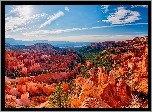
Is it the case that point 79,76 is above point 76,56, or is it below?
below

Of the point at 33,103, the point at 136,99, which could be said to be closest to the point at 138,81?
the point at 136,99

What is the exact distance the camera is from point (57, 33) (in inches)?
241

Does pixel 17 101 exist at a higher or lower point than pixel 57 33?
lower

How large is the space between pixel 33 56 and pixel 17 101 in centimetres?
67

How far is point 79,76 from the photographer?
240 inches

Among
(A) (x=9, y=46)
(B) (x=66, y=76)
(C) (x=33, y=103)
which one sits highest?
(A) (x=9, y=46)

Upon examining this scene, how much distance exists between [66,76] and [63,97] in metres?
0.30

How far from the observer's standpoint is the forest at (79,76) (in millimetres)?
5996

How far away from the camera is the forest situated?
600 cm

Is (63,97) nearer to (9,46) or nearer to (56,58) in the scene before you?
(56,58)

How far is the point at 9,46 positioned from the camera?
5996 mm

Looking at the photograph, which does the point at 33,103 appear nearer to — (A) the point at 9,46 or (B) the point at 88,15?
(A) the point at 9,46
